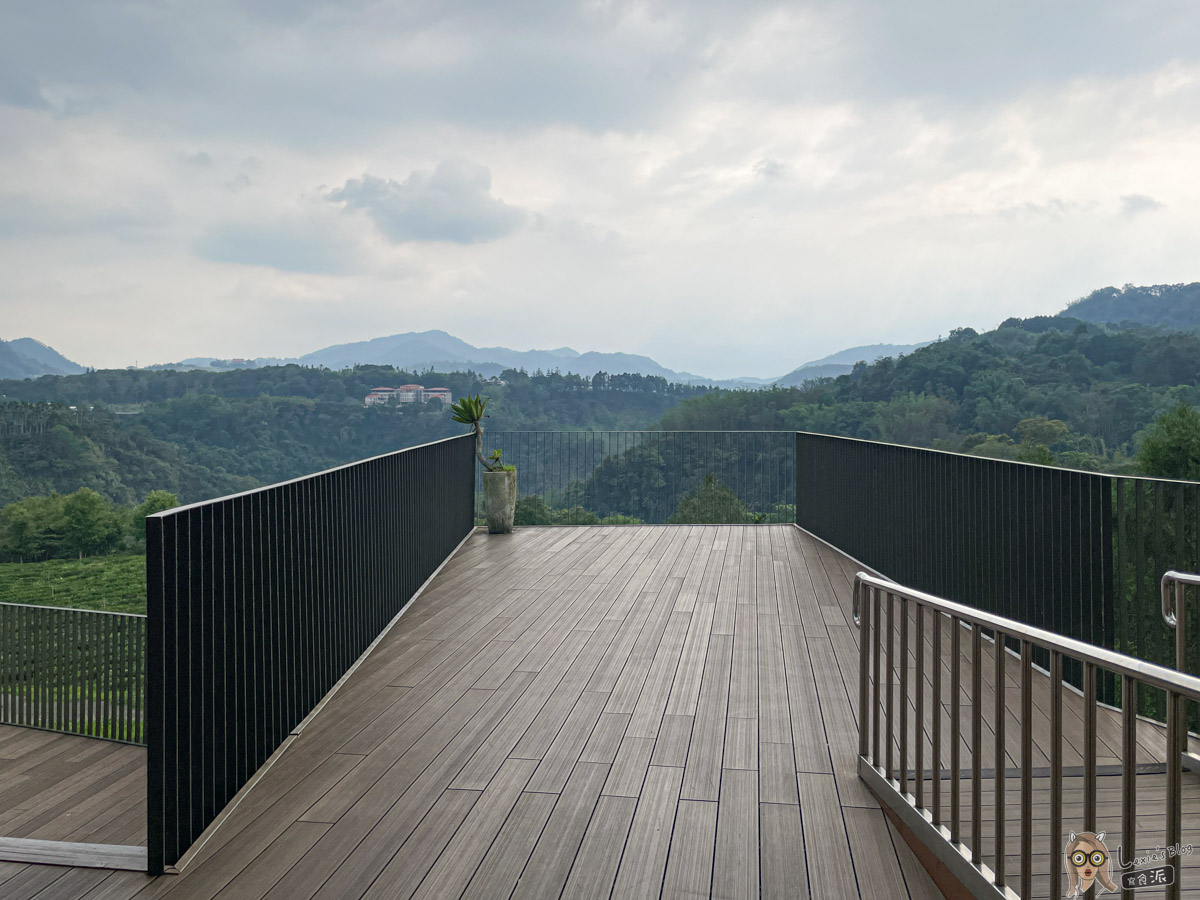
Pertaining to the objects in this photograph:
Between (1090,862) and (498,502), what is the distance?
7998mm

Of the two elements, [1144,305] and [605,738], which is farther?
[1144,305]

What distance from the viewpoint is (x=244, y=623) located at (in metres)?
2.82

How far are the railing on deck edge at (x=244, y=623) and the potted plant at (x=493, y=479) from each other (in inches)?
Answer: 163

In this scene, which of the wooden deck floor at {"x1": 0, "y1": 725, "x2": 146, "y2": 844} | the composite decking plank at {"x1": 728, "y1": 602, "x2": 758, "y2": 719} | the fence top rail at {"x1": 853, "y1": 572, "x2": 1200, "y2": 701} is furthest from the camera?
the wooden deck floor at {"x1": 0, "y1": 725, "x2": 146, "y2": 844}

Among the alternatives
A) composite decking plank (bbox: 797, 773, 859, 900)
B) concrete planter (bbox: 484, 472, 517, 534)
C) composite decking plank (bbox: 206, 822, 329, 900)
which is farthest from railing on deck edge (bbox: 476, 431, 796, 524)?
composite decking plank (bbox: 206, 822, 329, 900)

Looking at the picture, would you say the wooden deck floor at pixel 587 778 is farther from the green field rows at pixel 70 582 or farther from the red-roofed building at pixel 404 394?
the green field rows at pixel 70 582

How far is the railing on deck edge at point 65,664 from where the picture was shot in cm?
1167

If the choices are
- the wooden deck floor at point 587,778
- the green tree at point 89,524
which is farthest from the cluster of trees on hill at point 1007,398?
the green tree at point 89,524

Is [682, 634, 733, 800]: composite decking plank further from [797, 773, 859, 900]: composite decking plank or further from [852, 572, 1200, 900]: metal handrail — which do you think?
[852, 572, 1200, 900]: metal handrail

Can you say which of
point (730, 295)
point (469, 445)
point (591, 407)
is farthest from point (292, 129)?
point (730, 295)

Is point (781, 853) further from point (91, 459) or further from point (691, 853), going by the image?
point (91, 459)

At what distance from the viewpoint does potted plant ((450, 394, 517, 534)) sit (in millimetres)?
9156

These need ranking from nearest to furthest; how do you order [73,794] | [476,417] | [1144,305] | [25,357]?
[73,794] < [476,417] < [1144,305] < [25,357]

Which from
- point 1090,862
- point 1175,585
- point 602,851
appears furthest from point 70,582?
point 1090,862
